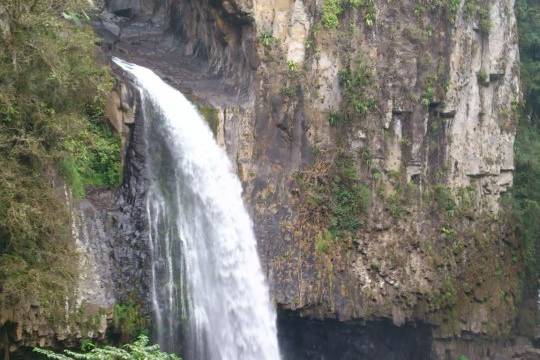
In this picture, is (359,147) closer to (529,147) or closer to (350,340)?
(350,340)

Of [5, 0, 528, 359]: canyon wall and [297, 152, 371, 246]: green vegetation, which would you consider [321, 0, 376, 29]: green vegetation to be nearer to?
[5, 0, 528, 359]: canyon wall

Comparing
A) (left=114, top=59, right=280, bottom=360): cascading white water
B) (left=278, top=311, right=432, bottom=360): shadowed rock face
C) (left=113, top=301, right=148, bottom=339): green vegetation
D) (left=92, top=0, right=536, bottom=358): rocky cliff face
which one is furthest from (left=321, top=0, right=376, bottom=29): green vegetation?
(left=113, top=301, right=148, bottom=339): green vegetation

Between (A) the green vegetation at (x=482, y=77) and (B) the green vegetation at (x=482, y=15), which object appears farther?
(A) the green vegetation at (x=482, y=77)

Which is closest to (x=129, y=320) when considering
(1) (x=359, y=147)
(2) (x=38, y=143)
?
(2) (x=38, y=143)

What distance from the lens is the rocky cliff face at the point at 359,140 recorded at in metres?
18.9

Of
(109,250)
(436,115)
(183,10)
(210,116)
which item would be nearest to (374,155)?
(436,115)

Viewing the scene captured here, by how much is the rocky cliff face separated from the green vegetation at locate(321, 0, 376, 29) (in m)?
0.05

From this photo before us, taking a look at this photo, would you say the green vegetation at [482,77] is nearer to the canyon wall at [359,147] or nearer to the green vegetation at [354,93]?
the canyon wall at [359,147]

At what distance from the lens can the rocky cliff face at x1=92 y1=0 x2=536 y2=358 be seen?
18.9m

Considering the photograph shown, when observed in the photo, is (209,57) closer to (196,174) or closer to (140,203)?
(196,174)

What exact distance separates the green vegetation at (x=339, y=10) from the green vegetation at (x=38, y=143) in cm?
753

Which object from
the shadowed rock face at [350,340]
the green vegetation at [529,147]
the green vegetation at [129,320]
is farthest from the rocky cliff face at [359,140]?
the green vegetation at [129,320]

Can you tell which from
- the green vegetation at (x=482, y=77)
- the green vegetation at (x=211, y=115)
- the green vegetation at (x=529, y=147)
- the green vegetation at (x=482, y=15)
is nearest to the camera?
the green vegetation at (x=211, y=115)

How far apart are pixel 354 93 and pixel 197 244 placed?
655 cm
